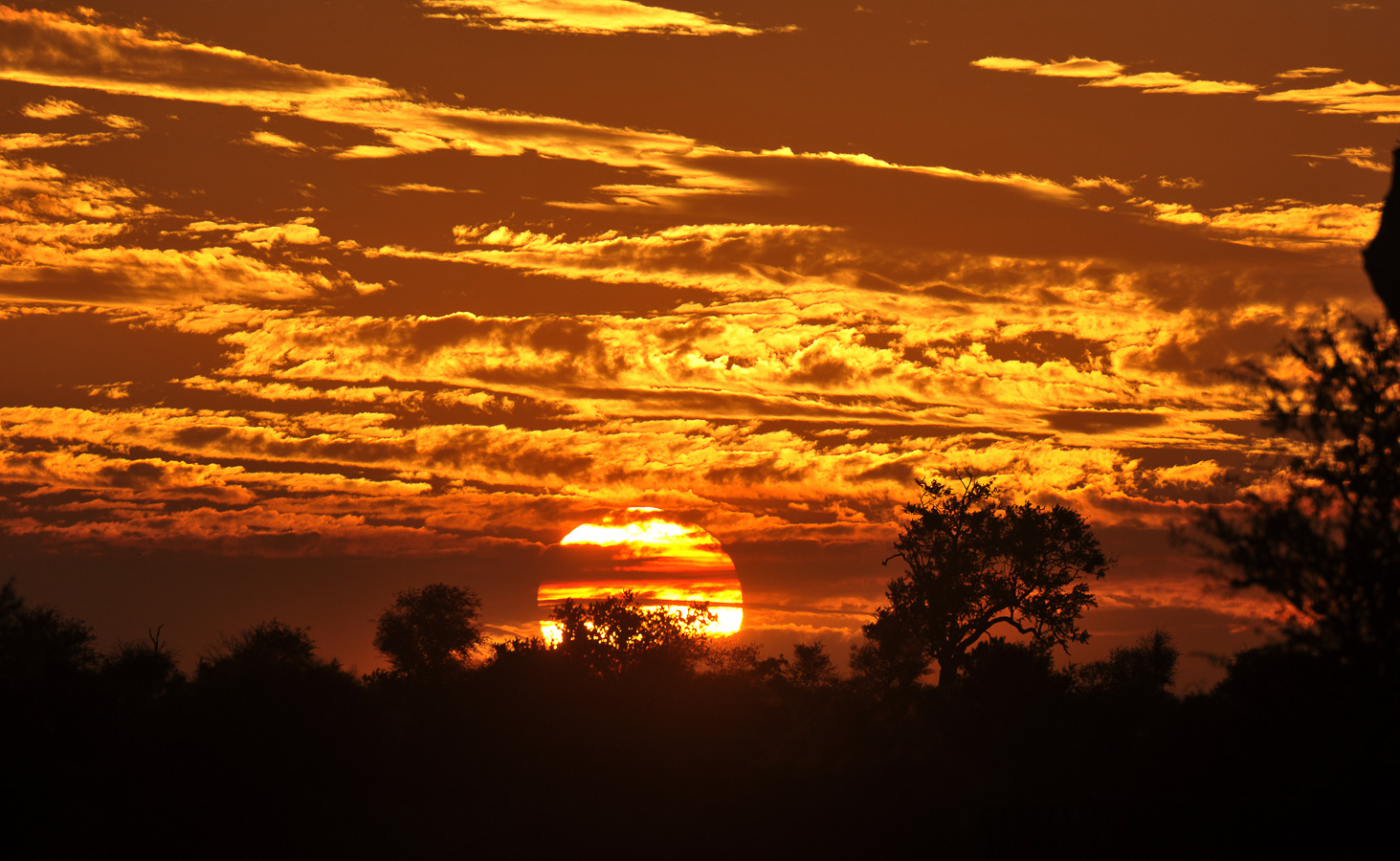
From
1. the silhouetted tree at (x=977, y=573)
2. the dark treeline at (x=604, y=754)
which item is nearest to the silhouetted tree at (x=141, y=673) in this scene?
the dark treeline at (x=604, y=754)

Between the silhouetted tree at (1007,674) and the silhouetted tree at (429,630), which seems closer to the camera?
the silhouetted tree at (1007,674)

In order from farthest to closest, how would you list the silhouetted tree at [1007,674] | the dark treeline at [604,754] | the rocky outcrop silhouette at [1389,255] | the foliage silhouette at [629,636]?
1. the foliage silhouette at [629,636]
2. the silhouetted tree at [1007,674]
3. the dark treeline at [604,754]
4. the rocky outcrop silhouette at [1389,255]

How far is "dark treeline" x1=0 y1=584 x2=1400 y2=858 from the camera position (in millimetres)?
48969

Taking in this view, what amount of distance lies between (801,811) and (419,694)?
2862cm

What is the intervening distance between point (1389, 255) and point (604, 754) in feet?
179

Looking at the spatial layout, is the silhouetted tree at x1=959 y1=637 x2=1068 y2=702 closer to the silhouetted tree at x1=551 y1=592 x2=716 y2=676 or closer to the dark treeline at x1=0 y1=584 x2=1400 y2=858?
the dark treeline at x1=0 y1=584 x2=1400 y2=858

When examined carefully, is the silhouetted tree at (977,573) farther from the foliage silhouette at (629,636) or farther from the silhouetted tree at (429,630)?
the silhouetted tree at (429,630)

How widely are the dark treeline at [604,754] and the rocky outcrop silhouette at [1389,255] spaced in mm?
9249

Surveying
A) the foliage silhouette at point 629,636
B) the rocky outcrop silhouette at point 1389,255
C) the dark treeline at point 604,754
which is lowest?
the dark treeline at point 604,754

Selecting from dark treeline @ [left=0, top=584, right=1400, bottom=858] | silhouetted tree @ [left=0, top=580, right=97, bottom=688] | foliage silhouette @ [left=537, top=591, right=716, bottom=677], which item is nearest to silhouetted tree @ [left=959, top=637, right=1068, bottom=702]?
A: dark treeline @ [left=0, top=584, right=1400, bottom=858]

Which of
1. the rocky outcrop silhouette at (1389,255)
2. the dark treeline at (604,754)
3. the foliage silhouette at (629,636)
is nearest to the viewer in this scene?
the rocky outcrop silhouette at (1389,255)

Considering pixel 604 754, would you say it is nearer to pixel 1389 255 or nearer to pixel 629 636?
pixel 629 636

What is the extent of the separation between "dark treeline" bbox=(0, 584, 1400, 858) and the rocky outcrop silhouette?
30.3 feet

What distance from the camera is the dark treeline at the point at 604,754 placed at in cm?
4897
